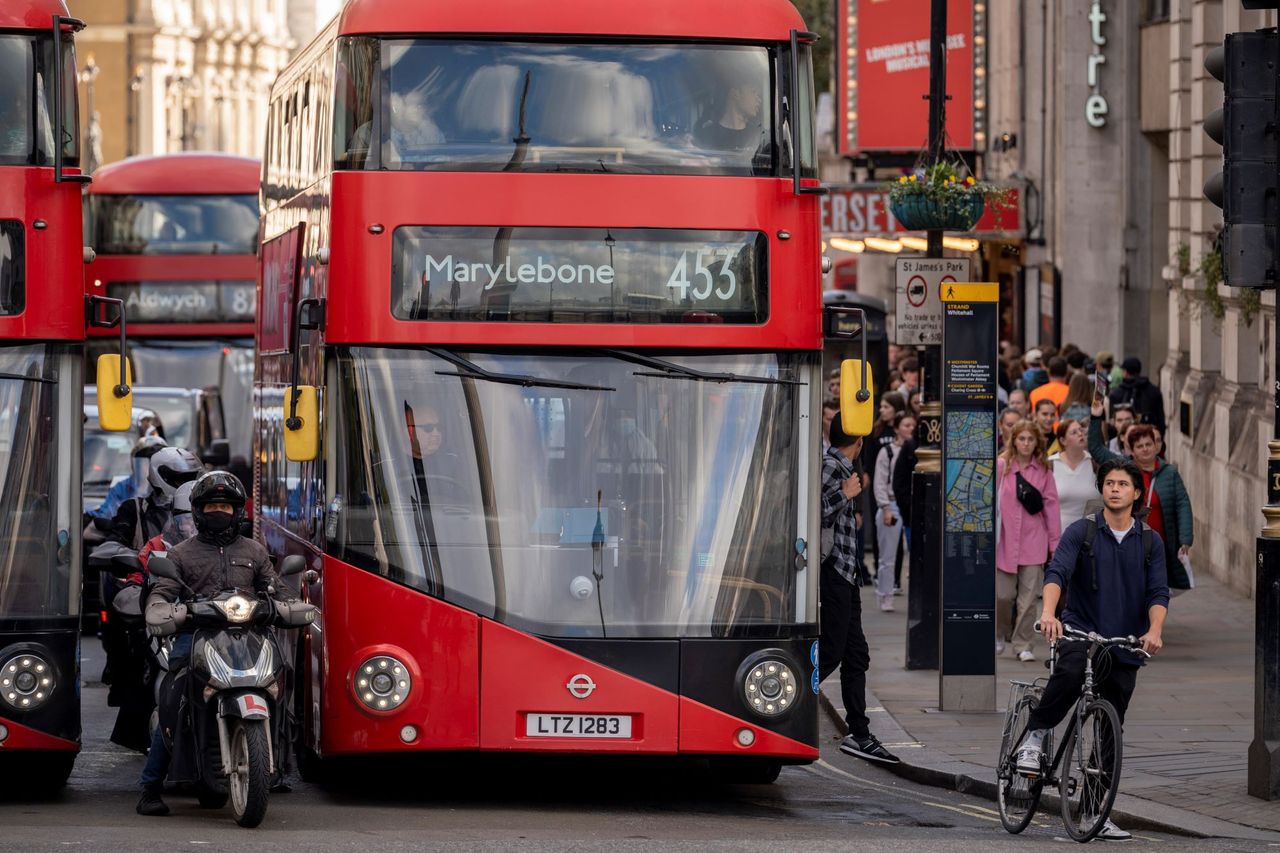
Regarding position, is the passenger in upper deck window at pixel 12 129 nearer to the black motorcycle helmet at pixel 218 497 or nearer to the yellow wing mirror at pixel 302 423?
the yellow wing mirror at pixel 302 423

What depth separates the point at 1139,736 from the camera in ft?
43.4

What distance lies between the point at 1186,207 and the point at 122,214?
12.1 meters

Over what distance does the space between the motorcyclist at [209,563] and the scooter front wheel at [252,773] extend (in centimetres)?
58

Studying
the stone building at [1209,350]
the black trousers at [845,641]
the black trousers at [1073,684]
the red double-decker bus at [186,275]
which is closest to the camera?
the black trousers at [1073,684]

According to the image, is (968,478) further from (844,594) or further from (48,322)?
(48,322)

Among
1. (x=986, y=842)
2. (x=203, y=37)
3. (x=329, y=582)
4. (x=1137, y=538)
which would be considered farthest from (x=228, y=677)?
(x=203, y=37)

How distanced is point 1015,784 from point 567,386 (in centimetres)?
248

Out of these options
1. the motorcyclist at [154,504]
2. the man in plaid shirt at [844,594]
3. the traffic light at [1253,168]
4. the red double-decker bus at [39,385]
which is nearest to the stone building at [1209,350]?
the man in plaid shirt at [844,594]

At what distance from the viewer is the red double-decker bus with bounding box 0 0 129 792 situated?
1055cm

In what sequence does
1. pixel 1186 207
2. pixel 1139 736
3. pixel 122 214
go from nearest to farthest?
pixel 1139 736 → pixel 1186 207 → pixel 122 214

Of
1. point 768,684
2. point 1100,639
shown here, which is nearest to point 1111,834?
point 1100,639

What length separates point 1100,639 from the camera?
400 inches

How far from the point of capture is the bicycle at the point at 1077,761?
10.0m

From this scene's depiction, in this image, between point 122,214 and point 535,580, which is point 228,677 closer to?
point 535,580
